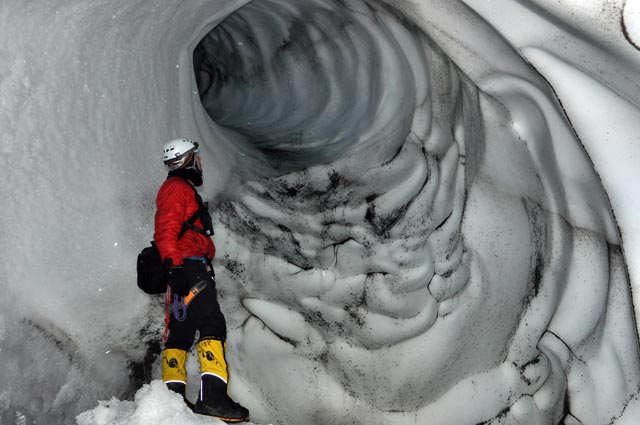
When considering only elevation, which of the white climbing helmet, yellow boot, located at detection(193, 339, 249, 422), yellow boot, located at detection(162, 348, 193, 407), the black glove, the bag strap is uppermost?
the white climbing helmet

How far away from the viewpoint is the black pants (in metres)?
2.40

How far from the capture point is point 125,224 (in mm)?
2564

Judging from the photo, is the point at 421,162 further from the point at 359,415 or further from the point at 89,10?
the point at 89,10

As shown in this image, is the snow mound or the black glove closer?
the snow mound

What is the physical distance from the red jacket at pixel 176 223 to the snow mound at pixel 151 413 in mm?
404

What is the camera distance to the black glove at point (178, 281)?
236cm

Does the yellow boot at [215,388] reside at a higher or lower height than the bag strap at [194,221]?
lower

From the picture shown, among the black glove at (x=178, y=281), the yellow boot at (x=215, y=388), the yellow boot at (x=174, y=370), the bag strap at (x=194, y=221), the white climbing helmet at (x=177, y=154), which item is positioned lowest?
the yellow boot at (x=174, y=370)

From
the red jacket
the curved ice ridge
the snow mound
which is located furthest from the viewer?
the curved ice ridge

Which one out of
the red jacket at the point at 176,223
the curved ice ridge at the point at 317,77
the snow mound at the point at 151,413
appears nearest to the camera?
the snow mound at the point at 151,413

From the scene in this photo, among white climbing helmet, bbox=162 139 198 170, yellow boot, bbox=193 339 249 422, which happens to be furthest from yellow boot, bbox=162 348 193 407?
white climbing helmet, bbox=162 139 198 170

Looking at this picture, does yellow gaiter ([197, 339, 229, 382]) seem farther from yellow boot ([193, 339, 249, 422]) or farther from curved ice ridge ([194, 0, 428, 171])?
curved ice ridge ([194, 0, 428, 171])

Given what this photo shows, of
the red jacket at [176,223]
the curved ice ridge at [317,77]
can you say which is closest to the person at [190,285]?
the red jacket at [176,223]

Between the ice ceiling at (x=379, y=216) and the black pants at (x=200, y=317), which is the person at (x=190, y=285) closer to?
the black pants at (x=200, y=317)
